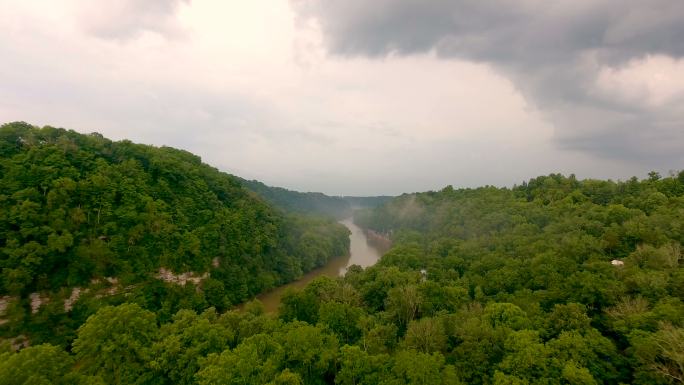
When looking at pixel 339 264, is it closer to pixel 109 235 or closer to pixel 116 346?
pixel 109 235

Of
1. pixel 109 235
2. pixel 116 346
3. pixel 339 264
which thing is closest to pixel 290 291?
pixel 116 346

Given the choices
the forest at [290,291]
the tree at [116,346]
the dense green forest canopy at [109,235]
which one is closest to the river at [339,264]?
the dense green forest canopy at [109,235]

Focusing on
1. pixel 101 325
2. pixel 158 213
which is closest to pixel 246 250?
pixel 158 213

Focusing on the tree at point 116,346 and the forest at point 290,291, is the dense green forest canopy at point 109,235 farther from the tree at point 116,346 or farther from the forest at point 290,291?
the tree at point 116,346

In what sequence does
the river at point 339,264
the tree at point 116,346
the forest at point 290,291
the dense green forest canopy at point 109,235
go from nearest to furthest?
1. the forest at point 290,291
2. the tree at point 116,346
3. the dense green forest canopy at point 109,235
4. the river at point 339,264

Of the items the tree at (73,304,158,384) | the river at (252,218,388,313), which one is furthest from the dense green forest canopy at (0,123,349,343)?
the tree at (73,304,158,384)
